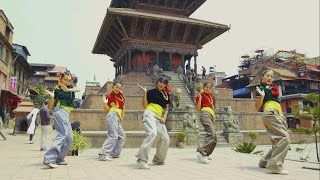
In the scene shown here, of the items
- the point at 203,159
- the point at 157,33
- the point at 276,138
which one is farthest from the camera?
the point at 157,33

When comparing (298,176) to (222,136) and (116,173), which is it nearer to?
(116,173)

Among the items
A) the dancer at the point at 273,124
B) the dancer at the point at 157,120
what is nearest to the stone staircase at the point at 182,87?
the dancer at the point at 157,120

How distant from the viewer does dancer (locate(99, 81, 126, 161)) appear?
6.45 meters

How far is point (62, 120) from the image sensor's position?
211 inches

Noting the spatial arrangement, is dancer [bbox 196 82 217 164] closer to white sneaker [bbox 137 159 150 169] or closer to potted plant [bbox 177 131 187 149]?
white sneaker [bbox 137 159 150 169]

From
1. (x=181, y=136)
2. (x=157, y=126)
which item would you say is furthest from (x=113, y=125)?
(x=181, y=136)

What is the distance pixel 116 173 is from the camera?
15.3 feet

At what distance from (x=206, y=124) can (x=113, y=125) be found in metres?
2.15

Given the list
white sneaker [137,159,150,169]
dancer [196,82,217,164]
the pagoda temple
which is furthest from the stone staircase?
white sneaker [137,159,150,169]

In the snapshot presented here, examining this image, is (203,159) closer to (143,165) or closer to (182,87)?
(143,165)

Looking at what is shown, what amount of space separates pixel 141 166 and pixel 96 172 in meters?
0.84

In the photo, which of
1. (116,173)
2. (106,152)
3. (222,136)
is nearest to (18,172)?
(116,173)

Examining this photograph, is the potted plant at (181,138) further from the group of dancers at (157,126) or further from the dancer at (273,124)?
the dancer at (273,124)

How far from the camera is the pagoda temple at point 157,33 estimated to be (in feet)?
81.9
